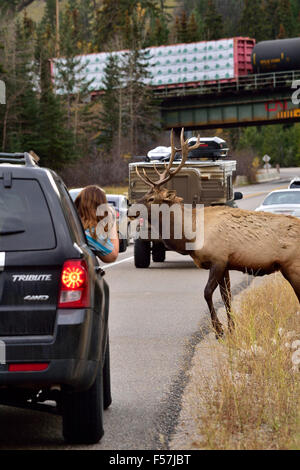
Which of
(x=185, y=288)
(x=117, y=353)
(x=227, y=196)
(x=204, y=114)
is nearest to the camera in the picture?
(x=117, y=353)

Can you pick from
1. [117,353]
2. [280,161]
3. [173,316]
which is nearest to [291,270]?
[117,353]

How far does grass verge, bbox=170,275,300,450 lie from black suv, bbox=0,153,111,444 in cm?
98

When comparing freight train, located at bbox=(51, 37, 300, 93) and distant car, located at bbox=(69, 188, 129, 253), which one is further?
freight train, located at bbox=(51, 37, 300, 93)

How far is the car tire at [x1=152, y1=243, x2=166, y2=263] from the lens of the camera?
22406 millimetres

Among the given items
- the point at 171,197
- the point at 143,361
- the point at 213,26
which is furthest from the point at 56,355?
the point at 213,26

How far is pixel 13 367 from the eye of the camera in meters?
6.23

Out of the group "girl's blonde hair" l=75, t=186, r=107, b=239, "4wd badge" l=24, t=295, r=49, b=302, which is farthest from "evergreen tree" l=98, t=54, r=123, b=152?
"4wd badge" l=24, t=295, r=49, b=302

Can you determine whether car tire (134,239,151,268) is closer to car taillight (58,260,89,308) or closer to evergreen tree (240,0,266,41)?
car taillight (58,260,89,308)

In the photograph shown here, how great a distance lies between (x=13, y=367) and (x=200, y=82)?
252ft

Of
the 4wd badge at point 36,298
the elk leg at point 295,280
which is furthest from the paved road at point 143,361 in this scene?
the elk leg at point 295,280

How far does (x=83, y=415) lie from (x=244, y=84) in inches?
2965

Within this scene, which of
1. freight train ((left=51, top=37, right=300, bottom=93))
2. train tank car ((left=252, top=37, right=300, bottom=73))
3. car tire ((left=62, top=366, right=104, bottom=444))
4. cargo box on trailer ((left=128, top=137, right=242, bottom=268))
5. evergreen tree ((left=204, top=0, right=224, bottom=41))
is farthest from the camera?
evergreen tree ((left=204, top=0, right=224, bottom=41))

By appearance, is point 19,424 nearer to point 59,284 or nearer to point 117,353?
point 59,284

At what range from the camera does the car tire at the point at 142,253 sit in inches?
845
